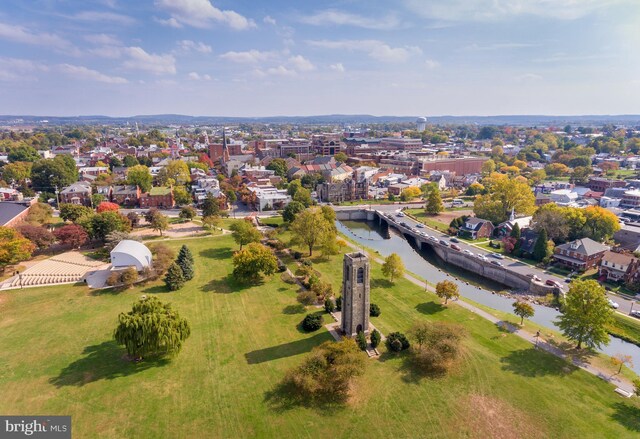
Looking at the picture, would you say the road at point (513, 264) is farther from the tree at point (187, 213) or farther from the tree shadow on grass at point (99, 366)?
the tree shadow on grass at point (99, 366)

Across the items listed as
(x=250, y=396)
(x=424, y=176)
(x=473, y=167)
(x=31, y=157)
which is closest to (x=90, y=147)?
(x=31, y=157)

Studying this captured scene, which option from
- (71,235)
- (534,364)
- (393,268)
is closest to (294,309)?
(393,268)

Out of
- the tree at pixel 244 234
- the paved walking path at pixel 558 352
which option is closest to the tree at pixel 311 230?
the tree at pixel 244 234

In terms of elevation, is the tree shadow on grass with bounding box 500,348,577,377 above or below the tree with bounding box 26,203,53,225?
below

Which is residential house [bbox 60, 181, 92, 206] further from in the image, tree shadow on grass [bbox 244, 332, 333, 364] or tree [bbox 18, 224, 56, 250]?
tree shadow on grass [bbox 244, 332, 333, 364]

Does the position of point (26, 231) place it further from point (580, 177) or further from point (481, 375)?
point (580, 177)

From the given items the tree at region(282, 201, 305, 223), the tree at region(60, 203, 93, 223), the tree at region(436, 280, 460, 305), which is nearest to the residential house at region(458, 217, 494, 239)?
the tree at region(436, 280, 460, 305)
